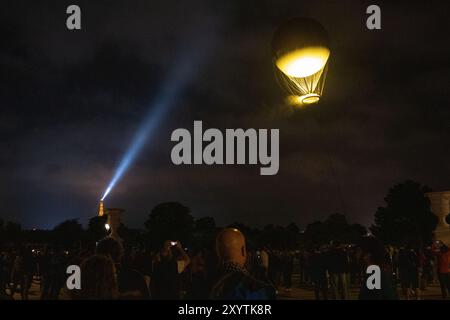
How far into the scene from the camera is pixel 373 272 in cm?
553

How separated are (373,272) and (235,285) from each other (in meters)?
2.43

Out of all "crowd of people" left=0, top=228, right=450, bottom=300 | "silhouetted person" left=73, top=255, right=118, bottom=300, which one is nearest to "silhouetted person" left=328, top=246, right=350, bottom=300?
"crowd of people" left=0, top=228, right=450, bottom=300

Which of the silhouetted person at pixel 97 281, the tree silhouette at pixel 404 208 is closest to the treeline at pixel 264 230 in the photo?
the tree silhouette at pixel 404 208

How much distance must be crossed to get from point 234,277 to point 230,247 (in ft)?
0.73

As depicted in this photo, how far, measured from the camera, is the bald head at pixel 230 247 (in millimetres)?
3764

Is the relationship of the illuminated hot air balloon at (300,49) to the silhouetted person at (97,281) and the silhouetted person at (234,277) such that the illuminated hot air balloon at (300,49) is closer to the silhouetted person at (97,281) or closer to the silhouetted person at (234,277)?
the silhouetted person at (97,281)

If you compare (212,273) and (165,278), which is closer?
(212,273)

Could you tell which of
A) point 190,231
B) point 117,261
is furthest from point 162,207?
point 117,261

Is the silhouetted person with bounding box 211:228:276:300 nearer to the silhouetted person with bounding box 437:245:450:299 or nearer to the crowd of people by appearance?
the crowd of people

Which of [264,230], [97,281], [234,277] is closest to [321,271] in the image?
[97,281]

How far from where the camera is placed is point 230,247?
3.76 meters

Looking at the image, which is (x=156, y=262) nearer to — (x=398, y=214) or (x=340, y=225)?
(x=398, y=214)

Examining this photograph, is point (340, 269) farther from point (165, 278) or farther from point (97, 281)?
point (97, 281)
